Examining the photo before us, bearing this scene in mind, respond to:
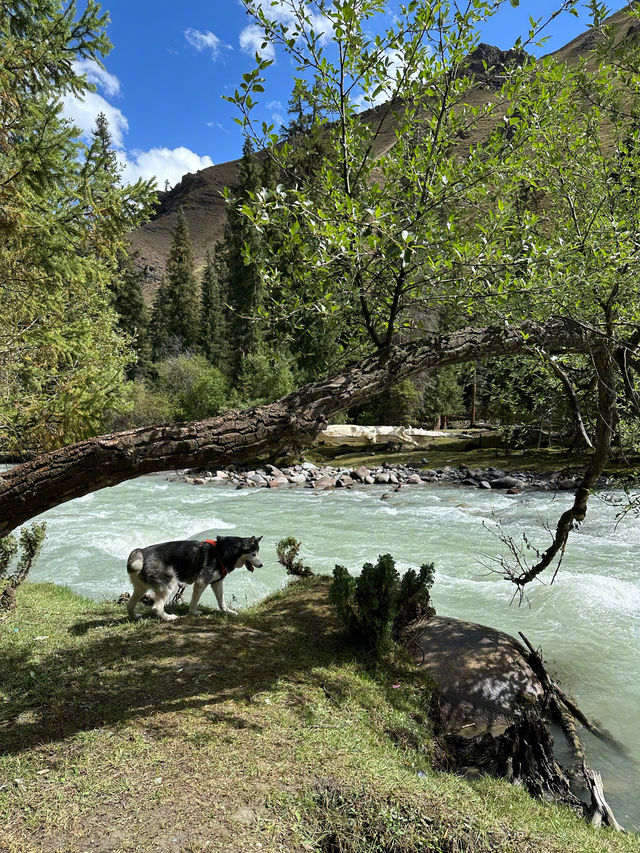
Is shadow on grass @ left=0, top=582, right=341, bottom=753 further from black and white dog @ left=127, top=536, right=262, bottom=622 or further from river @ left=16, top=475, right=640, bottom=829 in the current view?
river @ left=16, top=475, right=640, bottom=829

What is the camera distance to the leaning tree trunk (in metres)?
3.08

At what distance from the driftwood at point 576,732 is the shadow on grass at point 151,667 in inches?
85.7

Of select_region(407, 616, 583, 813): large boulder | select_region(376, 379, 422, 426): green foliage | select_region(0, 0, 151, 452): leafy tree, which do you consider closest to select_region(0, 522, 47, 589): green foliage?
select_region(0, 0, 151, 452): leafy tree

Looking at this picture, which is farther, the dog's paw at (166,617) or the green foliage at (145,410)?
the green foliage at (145,410)

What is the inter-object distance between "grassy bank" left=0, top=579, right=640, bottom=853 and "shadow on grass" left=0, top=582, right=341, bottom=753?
2cm

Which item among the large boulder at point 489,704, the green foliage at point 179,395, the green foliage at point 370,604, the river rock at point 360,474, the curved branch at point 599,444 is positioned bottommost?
the river rock at point 360,474

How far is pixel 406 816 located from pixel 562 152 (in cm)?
674

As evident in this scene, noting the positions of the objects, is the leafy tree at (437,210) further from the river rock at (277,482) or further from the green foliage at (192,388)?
the green foliage at (192,388)

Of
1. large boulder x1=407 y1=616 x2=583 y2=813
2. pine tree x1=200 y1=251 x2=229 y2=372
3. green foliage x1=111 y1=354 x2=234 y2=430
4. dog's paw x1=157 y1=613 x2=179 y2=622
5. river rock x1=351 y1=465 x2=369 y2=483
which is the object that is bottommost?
river rock x1=351 y1=465 x2=369 y2=483

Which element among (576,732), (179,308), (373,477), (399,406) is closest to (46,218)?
(576,732)

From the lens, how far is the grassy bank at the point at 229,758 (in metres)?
2.68

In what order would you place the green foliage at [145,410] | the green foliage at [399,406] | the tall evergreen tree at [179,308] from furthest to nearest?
the tall evergreen tree at [179,308]
the green foliage at [145,410]
the green foliage at [399,406]

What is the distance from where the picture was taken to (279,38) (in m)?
3.75

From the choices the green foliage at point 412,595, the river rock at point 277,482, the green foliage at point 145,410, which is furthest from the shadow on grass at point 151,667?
the green foliage at point 145,410
